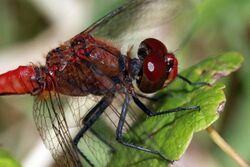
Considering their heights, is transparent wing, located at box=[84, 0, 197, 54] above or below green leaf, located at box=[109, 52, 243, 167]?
above

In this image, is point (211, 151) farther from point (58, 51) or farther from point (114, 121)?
point (58, 51)

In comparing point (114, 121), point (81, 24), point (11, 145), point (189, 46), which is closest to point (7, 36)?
point (81, 24)

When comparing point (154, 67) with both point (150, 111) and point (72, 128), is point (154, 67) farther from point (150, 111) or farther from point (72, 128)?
point (72, 128)

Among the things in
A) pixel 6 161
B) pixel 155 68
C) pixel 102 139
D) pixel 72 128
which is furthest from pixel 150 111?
pixel 6 161

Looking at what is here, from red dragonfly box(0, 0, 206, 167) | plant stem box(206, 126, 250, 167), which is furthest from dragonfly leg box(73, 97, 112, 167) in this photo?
plant stem box(206, 126, 250, 167)

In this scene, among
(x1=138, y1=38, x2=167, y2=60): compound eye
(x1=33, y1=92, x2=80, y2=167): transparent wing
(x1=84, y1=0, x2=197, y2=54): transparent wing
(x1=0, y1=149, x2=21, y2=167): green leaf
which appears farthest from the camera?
(x1=84, y1=0, x2=197, y2=54): transparent wing

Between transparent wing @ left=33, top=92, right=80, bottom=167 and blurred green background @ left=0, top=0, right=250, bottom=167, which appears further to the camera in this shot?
blurred green background @ left=0, top=0, right=250, bottom=167

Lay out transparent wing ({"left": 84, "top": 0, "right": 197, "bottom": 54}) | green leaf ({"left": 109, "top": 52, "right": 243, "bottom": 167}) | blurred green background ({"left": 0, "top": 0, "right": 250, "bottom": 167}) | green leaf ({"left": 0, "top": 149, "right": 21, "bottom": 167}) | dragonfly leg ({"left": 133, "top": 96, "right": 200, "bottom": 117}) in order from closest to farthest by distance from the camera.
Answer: green leaf ({"left": 0, "top": 149, "right": 21, "bottom": 167}) < green leaf ({"left": 109, "top": 52, "right": 243, "bottom": 167}) < dragonfly leg ({"left": 133, "top": 96, "right": 200, "bottom": 117}) < transparent wing ({"left": 84, "top": 0, "right": 197, "bottom": 54}) < blurred green background ({"left": 0, "top": 0, "right": 250, "bottom": 167})

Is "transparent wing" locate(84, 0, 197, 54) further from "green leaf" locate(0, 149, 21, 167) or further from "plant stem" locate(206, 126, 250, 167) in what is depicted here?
"green leaf" locate(0, 149, 21, 167)

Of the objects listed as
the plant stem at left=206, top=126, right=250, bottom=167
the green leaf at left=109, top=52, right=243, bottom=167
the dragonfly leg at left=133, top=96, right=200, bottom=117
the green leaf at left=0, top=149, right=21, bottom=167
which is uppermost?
the green leaf at left=0, top=149, right=21, bottom=167
